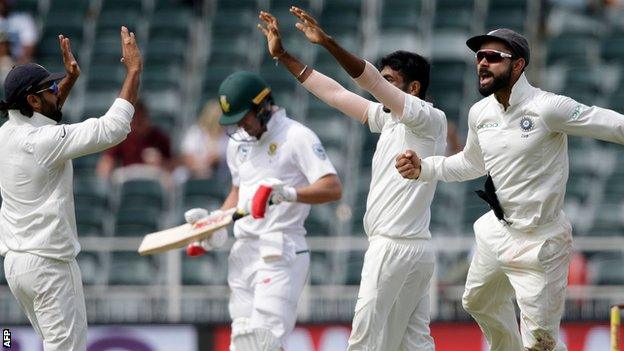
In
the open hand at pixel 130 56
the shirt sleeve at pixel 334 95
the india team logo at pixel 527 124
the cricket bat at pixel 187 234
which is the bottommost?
the cricket bat at pixel 187 234

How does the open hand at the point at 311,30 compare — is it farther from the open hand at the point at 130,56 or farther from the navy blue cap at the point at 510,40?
the open hand at the point at 130,56

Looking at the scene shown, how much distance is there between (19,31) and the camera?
50.9 ft

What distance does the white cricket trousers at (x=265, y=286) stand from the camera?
9.15 m

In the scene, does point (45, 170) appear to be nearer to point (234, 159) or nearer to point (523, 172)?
point (234, 159)

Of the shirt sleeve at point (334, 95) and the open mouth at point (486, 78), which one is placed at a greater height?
the open mouth at point (486, 78)

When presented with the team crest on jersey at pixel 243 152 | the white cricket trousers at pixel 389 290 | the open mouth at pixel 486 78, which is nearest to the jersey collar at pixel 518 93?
the open mouth at pixel 486 78

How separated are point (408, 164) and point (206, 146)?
6.22 metres

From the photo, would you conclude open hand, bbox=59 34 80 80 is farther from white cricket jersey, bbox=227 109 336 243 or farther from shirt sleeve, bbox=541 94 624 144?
shirt sleeve, bbox=541 94 624 144

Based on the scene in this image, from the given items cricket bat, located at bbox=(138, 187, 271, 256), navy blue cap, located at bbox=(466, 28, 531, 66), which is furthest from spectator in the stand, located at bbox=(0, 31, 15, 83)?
navy blue cap, located at bbox=(466, 28, 531, 66)

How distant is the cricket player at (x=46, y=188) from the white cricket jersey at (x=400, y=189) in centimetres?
132

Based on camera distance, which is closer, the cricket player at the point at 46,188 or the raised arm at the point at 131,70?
the cricket player at the point at 46,188

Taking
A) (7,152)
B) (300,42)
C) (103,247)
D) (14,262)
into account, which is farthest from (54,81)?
(300,42)

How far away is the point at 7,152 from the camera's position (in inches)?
331

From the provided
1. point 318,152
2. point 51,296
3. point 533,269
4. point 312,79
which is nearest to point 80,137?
point 51,296
